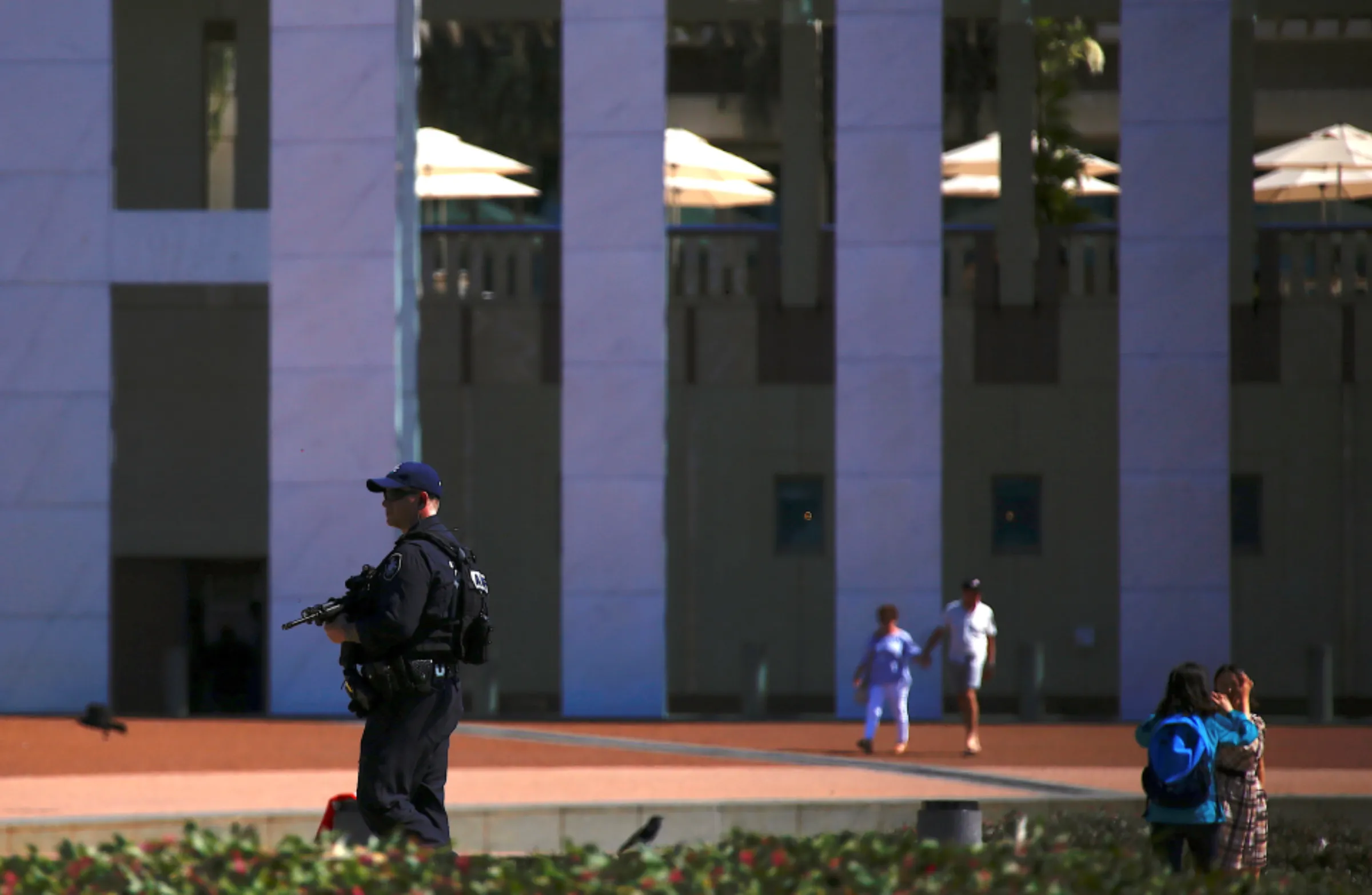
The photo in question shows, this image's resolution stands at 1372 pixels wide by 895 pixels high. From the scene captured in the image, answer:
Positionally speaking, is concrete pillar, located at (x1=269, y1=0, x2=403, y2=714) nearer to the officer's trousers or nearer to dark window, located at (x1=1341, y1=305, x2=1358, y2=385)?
dark window, located at (x1=1341, y1=305, x2=1358, y2=385)

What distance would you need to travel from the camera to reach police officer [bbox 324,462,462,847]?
7.57 metres

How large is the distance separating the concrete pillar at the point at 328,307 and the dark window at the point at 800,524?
203 inches

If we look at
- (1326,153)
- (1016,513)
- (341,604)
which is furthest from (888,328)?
(341,604)

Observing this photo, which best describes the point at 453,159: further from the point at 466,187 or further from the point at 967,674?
the point at 967,674

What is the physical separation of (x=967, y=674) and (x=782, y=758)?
1.82 meters

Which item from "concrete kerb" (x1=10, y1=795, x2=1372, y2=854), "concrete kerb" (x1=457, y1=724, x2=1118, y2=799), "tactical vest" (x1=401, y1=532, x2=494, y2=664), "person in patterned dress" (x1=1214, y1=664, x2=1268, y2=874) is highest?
"tactical vest" (x1=401, y1=532, x2=494, y2=664)

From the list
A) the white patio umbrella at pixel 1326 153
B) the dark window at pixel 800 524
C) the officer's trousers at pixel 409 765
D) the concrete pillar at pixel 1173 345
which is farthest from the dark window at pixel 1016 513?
the officer's trousers at pixel 409 765

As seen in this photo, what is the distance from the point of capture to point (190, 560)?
975 inches

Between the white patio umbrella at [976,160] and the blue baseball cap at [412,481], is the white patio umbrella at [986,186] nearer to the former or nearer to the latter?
the white patio umbrella at [976,160]

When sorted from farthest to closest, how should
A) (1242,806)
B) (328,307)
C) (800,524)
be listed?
(800,524) → (328,307) → (1242,806)

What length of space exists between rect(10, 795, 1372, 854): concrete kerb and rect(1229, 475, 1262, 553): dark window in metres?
12.9

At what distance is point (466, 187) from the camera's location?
83.9 feet

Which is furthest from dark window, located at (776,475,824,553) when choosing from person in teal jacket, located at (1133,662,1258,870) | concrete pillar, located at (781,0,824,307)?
person in teal jacket, located at (1133,662,1258,870)

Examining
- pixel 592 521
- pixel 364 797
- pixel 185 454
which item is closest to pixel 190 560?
pixel 185 454
